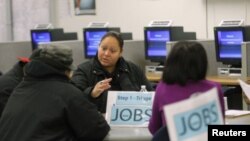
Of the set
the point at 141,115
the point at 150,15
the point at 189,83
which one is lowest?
the point at 141,115

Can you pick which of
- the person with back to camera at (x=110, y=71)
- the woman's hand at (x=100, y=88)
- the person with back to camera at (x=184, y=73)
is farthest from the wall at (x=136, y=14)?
the person with back to camera at (x=184, y=73)

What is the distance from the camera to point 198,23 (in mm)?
6988

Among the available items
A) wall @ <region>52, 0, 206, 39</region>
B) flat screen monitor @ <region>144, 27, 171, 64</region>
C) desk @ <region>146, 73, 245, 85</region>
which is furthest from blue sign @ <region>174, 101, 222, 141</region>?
wall @ <region>52, 0, 206, 39</region>

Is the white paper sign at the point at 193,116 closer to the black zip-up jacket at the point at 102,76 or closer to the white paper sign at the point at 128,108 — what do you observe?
the white paper sign at the point at 128,108

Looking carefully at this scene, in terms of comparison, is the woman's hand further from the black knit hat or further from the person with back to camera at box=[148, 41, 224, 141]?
the person with back to camera at box=[148, 41, 224, 141]

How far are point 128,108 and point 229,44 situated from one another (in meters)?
3.11

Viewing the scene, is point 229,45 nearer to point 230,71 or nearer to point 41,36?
point 230,71

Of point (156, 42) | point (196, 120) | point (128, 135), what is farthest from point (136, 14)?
point (196, 120)

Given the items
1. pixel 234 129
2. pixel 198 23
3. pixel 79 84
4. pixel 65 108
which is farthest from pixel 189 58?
pixel 198 23

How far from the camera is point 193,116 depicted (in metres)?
1.57

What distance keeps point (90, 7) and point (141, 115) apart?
17.7 feet

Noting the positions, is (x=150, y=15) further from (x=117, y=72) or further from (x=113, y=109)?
(x=113, y=109)

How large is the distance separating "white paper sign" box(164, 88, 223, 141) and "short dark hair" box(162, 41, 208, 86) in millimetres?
761

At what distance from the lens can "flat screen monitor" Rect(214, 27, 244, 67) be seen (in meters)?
5.79
